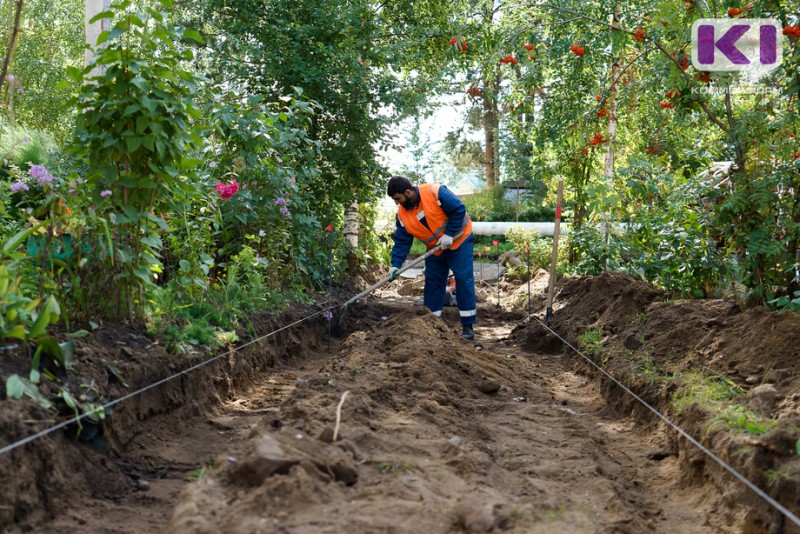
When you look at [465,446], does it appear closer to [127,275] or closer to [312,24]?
[127,275]

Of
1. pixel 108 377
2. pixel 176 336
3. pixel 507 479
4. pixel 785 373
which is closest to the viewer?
pixel 507 479

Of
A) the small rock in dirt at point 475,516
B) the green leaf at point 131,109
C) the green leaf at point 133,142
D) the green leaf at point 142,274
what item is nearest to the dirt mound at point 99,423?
the green leaf at point 142,274

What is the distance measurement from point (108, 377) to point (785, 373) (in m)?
4.02

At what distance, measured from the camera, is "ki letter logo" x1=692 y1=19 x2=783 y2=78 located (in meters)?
6.17

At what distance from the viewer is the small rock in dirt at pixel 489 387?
19.0 feet

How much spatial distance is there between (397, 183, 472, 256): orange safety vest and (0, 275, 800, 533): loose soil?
1820mm

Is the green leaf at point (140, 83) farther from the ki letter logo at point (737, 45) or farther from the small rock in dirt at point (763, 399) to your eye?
the ki letter logo at point (737, 45)

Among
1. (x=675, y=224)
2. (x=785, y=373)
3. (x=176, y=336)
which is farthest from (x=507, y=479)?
(x=675, y=224)

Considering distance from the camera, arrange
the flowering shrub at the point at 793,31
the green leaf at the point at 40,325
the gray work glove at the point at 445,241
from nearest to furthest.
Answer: the green leaf at the point at 40,325
the flowering shrub at the point at 793,31
the gray work glove at the point at 445,241

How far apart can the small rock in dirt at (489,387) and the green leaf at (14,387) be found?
3339mm

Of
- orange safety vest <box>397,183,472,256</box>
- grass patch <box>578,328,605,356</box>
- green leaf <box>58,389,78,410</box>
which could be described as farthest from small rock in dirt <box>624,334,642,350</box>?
green leaf <box>58,389,78,410</box>

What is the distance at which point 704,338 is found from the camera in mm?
5758

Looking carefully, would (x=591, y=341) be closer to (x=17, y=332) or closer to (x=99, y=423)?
(x=99, y=423)

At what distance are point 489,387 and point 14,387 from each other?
343cm
